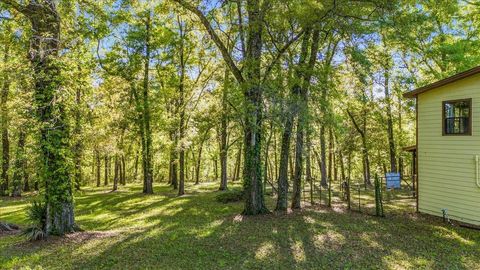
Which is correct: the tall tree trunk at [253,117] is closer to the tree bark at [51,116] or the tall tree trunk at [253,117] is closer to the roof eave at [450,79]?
the tree bark at [51,116]

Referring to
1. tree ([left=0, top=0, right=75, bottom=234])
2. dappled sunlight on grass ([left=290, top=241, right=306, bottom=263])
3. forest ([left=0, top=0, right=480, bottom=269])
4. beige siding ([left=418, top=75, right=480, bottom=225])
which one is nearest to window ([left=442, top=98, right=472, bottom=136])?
beige siding ([left=418, top=75, right=480, bottom=225])

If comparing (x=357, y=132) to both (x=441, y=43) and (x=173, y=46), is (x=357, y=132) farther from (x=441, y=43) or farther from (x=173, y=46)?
(x=173, y=46)

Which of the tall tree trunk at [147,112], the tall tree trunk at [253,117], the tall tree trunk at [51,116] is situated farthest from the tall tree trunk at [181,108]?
the tall tree trunk at [51,116]

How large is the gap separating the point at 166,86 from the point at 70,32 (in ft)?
40.2

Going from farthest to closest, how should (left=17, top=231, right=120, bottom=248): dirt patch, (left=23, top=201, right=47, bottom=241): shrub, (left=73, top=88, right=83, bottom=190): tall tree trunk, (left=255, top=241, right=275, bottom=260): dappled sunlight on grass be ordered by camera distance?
(left=73, top=88, right=83, bottom=190): tall tree trunk
(left=23, top=201, right=47, bottom=241): shrub
(left=17, top=231, right=120, bottom=248): dirt patch
(left=255, top=241, right=275, bottom=260): dappled sunlight on grass

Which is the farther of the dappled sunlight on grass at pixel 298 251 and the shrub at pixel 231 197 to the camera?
the shrub at pixel 231 197

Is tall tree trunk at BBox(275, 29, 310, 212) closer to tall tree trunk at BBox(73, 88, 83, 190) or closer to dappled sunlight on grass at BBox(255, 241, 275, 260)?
dappled sunlight on grass at BBox(255, 241, 275, 260)

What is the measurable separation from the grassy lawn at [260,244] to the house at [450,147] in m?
0.83

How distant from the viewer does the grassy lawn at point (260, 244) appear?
6793 millimetres

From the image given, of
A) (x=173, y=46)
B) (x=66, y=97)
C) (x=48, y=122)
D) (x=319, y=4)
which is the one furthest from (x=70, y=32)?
(x=173, y=46)

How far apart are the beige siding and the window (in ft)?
0.49

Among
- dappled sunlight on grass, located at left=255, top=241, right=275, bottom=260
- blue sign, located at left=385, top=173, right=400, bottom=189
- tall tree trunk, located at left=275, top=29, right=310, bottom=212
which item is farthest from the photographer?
blue sign, located at left=385, top=173, right=400, bottom=189

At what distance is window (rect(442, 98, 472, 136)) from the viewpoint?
10727 millimetres

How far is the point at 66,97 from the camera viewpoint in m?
8.27
